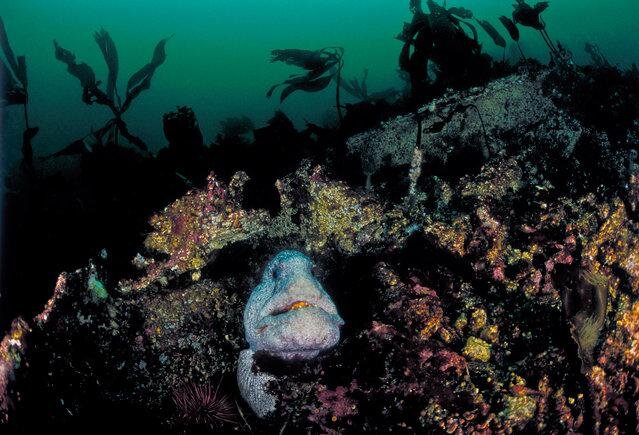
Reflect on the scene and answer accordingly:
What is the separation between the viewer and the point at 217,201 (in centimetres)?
250

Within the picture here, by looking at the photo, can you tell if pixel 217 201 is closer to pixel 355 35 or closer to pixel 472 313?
pixel 472 313

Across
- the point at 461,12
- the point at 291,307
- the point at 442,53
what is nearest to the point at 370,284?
the point at 291,307

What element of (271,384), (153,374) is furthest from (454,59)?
(153,374)

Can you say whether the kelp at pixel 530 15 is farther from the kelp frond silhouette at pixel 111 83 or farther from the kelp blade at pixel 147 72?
the kelp blade at pixel 147 72

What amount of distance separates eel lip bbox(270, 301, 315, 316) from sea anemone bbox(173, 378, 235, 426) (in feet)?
2.42

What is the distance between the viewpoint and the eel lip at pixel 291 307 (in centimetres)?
196

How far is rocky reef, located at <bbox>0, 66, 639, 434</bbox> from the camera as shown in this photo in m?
1.62

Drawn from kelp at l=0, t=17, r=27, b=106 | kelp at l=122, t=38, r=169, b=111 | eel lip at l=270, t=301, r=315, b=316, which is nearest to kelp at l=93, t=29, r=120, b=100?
kelp at l=122, t=38, r=169, b=111

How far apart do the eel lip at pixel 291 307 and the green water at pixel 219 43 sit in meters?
13.4

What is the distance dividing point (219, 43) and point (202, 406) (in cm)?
7311

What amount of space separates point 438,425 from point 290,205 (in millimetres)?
1544

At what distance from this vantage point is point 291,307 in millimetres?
1979

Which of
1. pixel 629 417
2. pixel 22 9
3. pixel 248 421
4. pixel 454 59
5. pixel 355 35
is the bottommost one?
pixel 629 417

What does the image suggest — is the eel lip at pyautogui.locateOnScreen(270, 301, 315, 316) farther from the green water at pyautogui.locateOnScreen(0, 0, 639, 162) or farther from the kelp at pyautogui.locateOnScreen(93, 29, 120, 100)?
the green water at pyautogui.locateOnScreen(0, 0, 639, 162)
